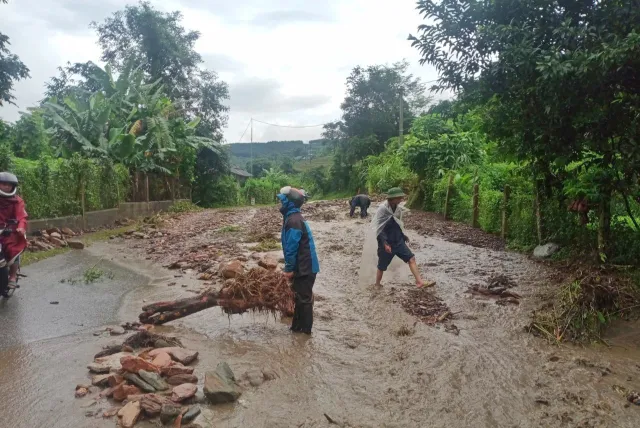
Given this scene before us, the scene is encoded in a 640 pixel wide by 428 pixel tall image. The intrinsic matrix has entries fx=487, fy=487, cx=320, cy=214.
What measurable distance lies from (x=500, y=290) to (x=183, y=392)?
17.6ft

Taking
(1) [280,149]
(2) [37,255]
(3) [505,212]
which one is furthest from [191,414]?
(1) [280,149]

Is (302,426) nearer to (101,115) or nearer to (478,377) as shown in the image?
(478,377)

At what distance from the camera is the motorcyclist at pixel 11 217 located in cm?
646

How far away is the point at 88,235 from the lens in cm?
1388

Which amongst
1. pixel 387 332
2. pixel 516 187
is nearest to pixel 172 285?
pixel 387 332

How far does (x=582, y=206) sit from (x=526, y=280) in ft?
5.01

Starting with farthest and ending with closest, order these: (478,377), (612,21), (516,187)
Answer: (516,187)
(612,21)
(478,377)

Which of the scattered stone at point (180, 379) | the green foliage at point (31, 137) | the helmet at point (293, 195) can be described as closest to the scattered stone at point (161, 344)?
the scattered stone at point (180, 379)

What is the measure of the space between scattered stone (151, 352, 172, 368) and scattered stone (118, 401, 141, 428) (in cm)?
60

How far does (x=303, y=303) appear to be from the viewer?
19.2 ft

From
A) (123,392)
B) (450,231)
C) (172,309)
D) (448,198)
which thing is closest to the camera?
(123,392)

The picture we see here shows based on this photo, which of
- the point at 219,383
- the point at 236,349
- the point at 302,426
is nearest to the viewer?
the point at 302,426

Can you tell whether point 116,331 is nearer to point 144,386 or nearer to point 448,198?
point 144,386

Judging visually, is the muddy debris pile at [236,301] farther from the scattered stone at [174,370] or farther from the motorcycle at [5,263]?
the motorcycle at [5,263]
